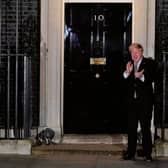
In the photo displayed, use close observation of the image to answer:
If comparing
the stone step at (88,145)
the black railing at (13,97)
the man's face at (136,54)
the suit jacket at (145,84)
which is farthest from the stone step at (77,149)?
the man's face at (136,54)

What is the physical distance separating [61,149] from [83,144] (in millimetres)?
565

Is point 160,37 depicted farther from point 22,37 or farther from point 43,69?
point 22,37

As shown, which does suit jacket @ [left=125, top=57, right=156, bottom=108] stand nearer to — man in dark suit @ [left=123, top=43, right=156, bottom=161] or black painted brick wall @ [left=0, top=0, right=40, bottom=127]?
man in dark suit @ [left=123, top=43, right=156, bottom=161]

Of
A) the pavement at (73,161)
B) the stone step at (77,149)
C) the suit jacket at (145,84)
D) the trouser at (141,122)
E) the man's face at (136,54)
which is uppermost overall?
the man's face at (136,54)

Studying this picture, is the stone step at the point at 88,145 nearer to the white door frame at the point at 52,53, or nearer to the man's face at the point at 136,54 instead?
the white door frame at the point at 52,53

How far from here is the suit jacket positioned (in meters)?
9.26

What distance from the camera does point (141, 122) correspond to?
9.30 meters

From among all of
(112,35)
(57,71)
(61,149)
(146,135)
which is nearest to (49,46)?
(57,71)

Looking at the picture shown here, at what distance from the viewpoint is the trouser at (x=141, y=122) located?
9273mm

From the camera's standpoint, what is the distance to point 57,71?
10703mm

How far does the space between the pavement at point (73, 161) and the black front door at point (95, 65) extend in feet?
3.95

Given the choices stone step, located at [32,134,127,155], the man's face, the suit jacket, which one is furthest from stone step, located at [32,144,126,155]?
the man's face

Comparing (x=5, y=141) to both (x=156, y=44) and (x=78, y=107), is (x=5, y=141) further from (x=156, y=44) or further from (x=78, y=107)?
(x=156, y=44)

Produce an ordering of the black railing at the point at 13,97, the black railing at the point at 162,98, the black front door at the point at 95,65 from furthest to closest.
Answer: the black front door at the point at 95,65, the black railing at the point at 13,97, the black railing at the point at 162,98
